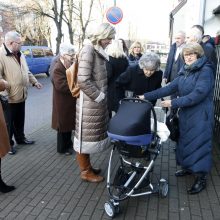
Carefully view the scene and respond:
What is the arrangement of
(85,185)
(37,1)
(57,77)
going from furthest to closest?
(37,1) → (57,77) → (85,185)

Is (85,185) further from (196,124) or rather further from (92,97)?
(196,124)

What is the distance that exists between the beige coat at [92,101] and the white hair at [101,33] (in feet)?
0.34

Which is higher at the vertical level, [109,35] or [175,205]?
[109,35]

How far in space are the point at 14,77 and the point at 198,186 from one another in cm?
A: 334

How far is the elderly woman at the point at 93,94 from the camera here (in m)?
3.83

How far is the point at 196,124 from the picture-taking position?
396 centimetres

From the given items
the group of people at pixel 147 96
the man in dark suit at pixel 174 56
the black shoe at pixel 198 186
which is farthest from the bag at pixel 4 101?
the man in dark suit at pixel 174 56

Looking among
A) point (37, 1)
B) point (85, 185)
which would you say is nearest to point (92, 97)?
point (85, 185)

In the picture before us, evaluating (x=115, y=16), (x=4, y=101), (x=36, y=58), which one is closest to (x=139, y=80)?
(x=4, y=101)

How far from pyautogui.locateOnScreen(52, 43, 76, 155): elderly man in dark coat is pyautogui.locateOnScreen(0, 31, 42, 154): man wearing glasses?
641mm

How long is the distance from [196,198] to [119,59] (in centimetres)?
255

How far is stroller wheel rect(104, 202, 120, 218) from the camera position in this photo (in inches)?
137

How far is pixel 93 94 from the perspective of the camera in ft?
12.6

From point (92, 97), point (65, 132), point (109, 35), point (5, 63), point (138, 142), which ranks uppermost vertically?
point (109, 35)
